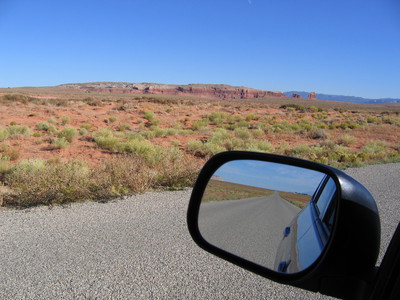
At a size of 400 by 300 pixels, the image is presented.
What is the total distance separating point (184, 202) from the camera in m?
7.03

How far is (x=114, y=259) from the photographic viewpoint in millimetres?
4242

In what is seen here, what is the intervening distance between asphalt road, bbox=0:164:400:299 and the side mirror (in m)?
0.88

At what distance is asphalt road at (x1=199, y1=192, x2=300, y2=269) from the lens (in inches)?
93.8

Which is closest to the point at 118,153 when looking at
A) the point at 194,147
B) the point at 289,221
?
the point at 194,147

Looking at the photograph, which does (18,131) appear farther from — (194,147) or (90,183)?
(90,183)

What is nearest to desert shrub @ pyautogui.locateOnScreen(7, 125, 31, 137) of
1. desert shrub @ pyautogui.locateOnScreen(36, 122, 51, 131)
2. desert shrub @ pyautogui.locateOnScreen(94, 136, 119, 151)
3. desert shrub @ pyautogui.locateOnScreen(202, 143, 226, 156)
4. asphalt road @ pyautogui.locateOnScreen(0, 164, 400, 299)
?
desert shrub @ pyautogui.locateOnScreen(36, 122, 51, 131)

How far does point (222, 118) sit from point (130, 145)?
2149 cm

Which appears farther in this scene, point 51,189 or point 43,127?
point 43,127

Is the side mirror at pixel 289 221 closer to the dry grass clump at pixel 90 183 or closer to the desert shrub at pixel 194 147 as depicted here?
the dry grass clump at pixel 90 183

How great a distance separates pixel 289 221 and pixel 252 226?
2.67 ft

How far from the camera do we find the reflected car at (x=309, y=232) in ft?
5.63

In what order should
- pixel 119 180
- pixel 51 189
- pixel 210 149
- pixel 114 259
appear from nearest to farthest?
1. pixel 114 259
2. pixel 51 189
3. pixel 119 180
4. pixel 210 149

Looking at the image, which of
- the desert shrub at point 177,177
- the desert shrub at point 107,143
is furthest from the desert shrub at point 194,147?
the desert shrub at point 177,177

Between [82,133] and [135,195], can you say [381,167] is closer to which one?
[135,195]
